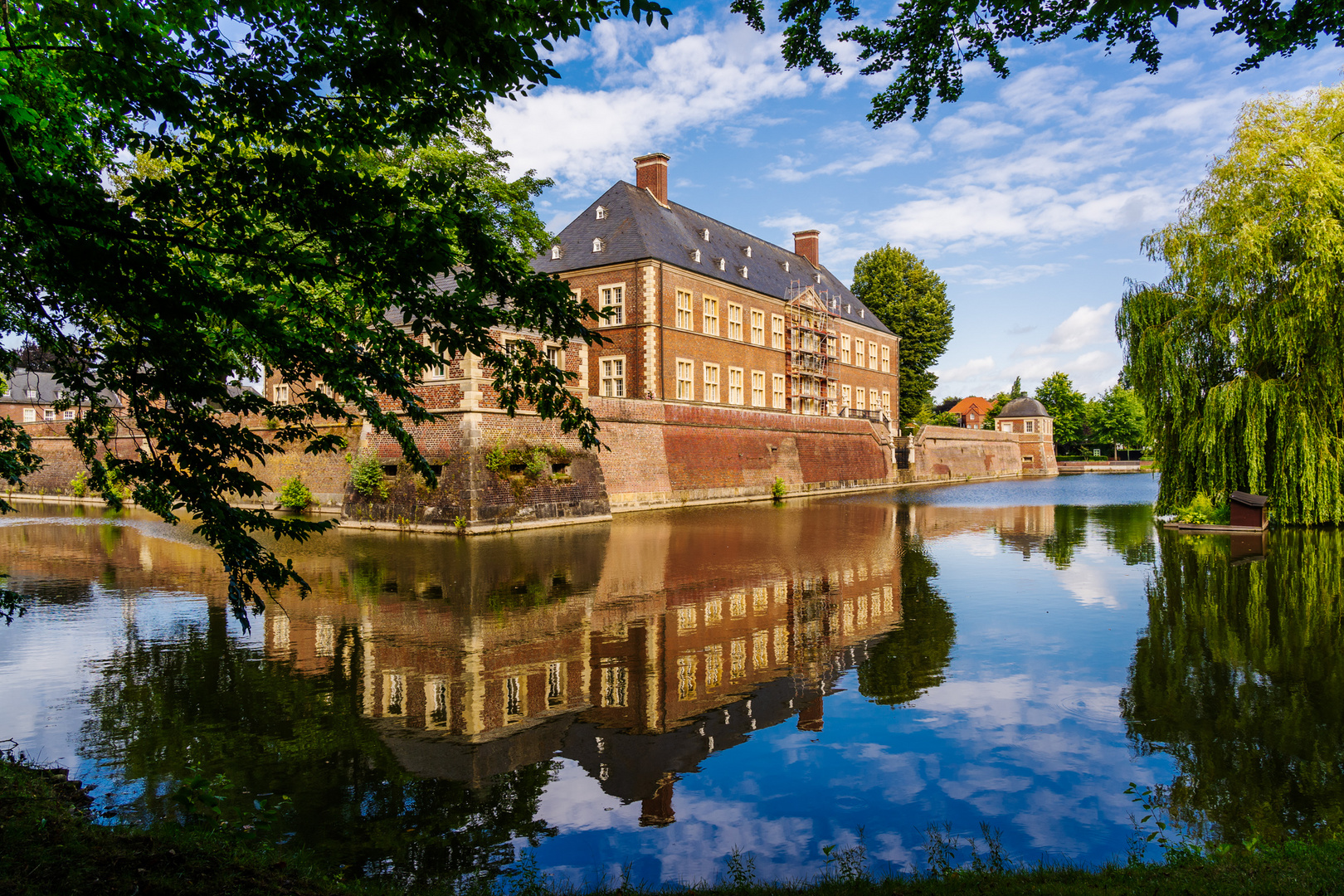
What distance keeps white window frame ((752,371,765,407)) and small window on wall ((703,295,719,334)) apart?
3889mm

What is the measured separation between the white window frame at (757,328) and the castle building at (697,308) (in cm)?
8

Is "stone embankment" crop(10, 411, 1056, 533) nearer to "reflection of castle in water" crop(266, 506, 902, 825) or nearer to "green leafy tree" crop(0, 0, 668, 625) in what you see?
"reflection of castle in water" crop(266, 506, 902, 825)

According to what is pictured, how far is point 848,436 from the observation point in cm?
4412

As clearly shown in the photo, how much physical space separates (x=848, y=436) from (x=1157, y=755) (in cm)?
3889

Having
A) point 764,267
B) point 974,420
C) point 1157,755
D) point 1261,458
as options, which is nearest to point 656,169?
point 764,267

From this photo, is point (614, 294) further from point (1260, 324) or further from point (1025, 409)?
point (1025, 409)

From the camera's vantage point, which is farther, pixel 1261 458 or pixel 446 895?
pixel 1261 458

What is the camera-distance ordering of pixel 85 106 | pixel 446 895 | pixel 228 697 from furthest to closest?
pixel 228 697 < pixel 85 106 < pixel 446 895

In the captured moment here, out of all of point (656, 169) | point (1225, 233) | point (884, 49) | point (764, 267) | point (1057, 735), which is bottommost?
point (1057, 735)

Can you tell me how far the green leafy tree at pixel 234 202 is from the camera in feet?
13.0

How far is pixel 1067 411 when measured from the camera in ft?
286

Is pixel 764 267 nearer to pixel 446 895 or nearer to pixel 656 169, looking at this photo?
pixel 656 169

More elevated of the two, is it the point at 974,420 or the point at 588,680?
the point at 974,420

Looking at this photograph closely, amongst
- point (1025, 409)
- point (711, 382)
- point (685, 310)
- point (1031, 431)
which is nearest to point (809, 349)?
point (711, 382)
